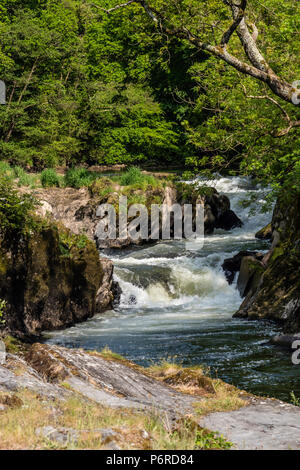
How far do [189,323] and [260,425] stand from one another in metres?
8.22

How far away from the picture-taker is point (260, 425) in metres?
5.27

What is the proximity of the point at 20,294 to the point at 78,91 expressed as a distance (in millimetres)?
22917

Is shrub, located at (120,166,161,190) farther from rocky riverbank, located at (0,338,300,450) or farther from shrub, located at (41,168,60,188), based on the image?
rocky riverbank, located at (0,338,300,450)

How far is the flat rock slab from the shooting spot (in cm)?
445

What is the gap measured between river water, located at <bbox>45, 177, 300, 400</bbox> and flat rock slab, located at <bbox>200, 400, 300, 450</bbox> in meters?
1.28

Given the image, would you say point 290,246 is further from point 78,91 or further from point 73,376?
point 78,91

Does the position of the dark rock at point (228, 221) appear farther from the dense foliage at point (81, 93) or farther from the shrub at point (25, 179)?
the shrub at point (25, 179)

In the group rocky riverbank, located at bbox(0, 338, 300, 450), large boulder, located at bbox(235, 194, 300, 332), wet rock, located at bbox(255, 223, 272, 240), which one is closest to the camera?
rocky riverbank, located at bbox(0, 338, 300, 450)

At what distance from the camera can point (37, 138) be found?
91.5ft

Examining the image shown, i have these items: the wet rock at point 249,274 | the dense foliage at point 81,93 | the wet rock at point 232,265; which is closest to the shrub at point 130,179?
the dense foliage at point 81,93

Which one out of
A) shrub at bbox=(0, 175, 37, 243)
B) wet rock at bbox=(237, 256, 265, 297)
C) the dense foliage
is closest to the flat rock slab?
shrub at bbox=(0, 175, 37, 243)

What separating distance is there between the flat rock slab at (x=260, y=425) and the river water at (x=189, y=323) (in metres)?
1.28

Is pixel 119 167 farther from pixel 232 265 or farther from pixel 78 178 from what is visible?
pixel 232 265
